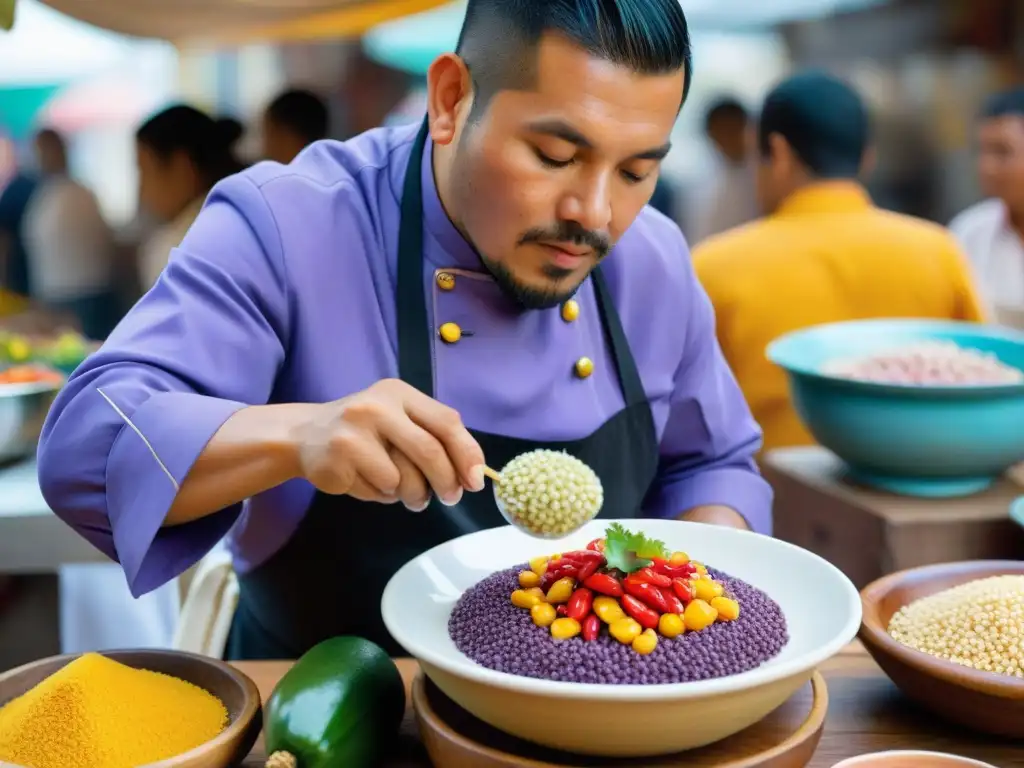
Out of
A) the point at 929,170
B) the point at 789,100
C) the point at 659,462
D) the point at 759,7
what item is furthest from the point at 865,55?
the point at 659,462

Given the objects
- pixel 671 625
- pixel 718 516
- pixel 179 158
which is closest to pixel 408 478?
pixel 671 625

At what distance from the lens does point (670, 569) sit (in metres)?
1.20

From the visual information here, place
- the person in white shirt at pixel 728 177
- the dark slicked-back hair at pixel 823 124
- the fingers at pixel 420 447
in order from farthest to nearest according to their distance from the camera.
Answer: the person in white shirt at pixel 728 177
the dark slicked-back hair at pixel 823 124
the fingers at pixel 420 447

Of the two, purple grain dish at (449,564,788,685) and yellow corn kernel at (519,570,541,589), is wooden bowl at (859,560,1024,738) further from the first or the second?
yellow corn kernel at (519,570,541,589)

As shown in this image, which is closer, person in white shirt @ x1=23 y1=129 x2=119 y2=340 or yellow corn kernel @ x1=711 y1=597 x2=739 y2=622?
yellow corn kernel @ x1=711 y1=597 x2=739 y2=622

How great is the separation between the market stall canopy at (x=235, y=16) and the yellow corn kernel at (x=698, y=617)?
305 cm

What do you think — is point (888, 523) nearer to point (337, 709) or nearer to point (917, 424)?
point (917, 424)

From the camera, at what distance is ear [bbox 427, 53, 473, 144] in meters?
1.40

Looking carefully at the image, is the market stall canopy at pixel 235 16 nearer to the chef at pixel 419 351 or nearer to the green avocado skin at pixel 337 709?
the chef at pixel 419 351

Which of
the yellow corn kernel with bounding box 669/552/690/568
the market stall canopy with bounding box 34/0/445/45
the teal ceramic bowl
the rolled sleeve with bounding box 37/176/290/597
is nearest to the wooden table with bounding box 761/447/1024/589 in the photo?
the teal ceramic bowl

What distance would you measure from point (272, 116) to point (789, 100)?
195 centimetres

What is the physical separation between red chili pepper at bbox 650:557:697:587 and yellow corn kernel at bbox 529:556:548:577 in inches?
5.0

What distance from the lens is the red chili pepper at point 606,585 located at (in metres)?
1.15

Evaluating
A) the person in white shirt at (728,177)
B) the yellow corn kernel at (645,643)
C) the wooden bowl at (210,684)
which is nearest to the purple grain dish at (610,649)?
the yellow corn kernel at (645,643)
